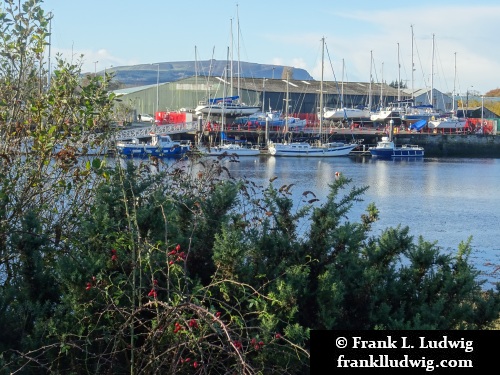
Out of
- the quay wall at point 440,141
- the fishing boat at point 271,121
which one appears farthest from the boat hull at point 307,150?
the quay wall at point 440,141

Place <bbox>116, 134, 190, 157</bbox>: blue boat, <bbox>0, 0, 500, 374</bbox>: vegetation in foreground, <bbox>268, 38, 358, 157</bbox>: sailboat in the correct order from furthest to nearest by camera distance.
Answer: <bbox>268, 38, 358, 157</bbox>: sailboat, <bbox>116, 134, 190, 157</bbox>: blue boat, <bbox>0, 0, 500, 374</bbox>: vegetation in foreground

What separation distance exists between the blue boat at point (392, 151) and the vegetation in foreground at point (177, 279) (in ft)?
214

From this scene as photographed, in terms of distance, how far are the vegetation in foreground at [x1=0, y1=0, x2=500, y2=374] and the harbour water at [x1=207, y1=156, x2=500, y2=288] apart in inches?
78.8

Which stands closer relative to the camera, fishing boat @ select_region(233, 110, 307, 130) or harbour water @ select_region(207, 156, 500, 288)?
harbour water @ select_region(207, 156, 500, 288)

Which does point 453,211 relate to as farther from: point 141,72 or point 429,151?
A: point 141,72

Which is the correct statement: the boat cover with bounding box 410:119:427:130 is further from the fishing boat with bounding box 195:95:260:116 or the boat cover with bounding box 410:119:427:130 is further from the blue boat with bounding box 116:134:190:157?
the blue boat with bounding box 116:134:190:157

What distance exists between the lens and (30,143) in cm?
917

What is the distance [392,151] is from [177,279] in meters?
68.3

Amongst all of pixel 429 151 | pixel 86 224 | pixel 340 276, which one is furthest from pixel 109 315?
pixel 429 151

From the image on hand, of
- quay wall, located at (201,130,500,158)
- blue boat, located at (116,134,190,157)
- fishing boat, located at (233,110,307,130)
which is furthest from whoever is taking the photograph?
quay wall, located at (201,130,500,158)

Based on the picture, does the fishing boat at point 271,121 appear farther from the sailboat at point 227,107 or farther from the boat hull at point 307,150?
the boat hull at point 307,150

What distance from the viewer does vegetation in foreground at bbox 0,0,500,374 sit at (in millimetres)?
5371

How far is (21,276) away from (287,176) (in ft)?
135

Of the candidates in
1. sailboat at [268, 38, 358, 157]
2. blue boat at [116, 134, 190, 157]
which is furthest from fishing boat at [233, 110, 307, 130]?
blue boat at [116, 134, 190, 157]
